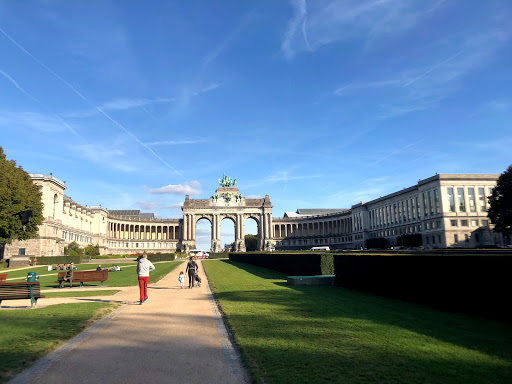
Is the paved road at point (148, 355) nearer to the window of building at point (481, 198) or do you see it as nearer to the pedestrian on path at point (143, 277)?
the pedestrian on path at point (143, 277)

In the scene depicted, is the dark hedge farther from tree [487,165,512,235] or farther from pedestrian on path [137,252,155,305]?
tree [487,165,512,235]

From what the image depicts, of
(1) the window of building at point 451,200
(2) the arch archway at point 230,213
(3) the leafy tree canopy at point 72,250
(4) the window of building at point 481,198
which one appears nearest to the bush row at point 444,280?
(3) the leafy tree canopy at point 72,250

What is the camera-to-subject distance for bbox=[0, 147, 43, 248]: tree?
4888 centimetres

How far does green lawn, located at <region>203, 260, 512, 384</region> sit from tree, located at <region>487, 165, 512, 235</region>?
57.2 m

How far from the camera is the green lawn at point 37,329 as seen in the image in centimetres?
775

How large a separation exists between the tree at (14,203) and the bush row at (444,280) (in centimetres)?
4440

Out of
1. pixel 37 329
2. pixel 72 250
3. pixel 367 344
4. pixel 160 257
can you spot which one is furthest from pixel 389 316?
pixel 72 250

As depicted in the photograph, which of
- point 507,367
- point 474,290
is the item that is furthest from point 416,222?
point 507,367

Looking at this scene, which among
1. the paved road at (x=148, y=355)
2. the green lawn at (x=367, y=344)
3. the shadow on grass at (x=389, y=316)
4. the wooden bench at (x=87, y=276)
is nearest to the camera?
the green lawn at (x=367, y=344)

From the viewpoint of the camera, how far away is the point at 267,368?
688cm

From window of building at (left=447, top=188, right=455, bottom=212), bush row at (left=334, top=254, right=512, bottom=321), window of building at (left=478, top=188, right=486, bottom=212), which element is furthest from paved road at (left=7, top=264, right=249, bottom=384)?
window of building at (left=478, top=188, right=486, bottom=212)

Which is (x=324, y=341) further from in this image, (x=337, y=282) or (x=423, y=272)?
(x=337, y=282)

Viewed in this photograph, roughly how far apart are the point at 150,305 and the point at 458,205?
288 ft

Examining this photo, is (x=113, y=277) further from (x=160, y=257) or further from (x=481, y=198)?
(x=481, y=198)
